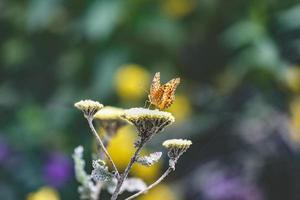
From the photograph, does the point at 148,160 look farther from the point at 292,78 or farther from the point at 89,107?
the point at 292,78

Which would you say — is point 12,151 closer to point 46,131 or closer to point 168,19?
point 46,131

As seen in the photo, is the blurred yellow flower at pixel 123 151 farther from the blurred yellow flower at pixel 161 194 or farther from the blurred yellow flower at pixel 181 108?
the blurred yellow flower at pixel 181 108

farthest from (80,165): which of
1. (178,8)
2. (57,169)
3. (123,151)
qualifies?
(178,8)

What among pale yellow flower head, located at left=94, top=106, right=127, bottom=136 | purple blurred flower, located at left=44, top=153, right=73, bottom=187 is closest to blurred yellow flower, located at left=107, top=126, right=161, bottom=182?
purple blurred flower, located at left=44, top=153, right=73, bottom=187

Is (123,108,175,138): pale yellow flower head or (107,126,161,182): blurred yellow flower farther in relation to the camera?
(107,126,161,182): blurred yellow flower

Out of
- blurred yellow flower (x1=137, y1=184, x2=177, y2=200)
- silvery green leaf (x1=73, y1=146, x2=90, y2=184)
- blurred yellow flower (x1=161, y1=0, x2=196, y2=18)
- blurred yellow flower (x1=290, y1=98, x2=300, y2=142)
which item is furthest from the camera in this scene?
blurred yellow flower (x1=161, y1=0, x2=196, y2=18)

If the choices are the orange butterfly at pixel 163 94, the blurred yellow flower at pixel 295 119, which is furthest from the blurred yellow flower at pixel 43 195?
the blurred yellow flower at pixel 295 119

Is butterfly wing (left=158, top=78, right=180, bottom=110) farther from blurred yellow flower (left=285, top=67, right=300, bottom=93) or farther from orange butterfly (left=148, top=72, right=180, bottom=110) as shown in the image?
blurred yellow flower (left=285, top=67, right=300, bottom=93)
